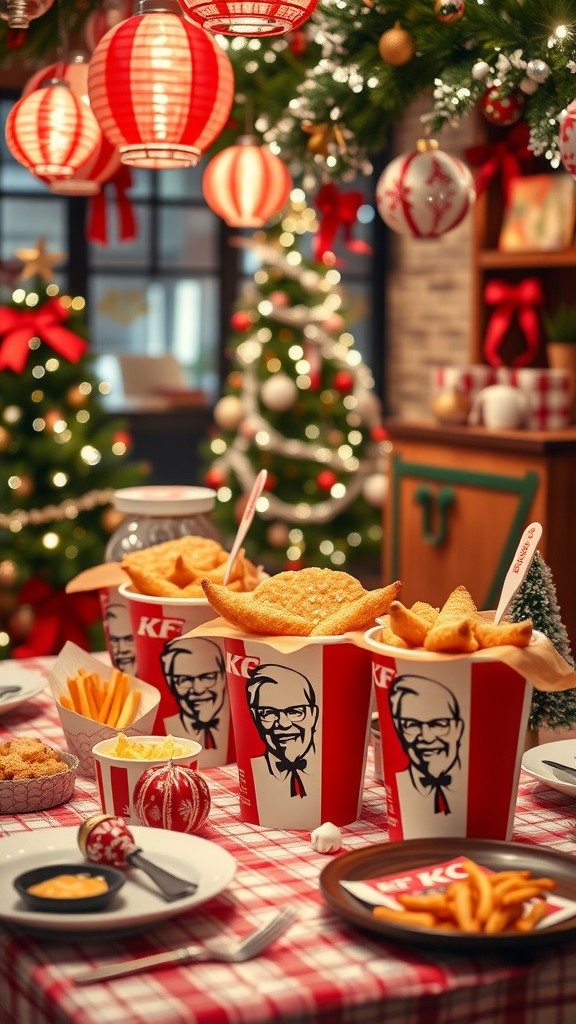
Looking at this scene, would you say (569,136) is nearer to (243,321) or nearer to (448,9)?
(448,9)

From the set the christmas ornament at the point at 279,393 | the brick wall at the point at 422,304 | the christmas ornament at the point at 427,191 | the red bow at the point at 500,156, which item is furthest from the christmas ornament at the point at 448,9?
the brick wall at the point at 422,304

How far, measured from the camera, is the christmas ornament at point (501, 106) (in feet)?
6.07

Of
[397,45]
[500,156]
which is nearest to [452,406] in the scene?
[500,156]

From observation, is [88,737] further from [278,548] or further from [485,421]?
[278,548]

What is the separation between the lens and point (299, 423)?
5.33 meters

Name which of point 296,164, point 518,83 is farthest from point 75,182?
point 518,83

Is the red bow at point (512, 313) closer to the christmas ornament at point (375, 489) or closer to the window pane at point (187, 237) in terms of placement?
the christmas ornament at point (375, 489)

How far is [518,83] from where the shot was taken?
172cm

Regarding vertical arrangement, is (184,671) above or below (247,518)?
below

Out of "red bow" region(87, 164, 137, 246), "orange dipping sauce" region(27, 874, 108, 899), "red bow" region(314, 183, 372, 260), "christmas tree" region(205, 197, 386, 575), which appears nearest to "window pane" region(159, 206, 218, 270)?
"christmas tree" region(205, 197, 386, 575)

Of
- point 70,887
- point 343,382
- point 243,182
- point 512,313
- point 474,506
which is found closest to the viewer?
point 70,887

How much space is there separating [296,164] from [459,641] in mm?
1621

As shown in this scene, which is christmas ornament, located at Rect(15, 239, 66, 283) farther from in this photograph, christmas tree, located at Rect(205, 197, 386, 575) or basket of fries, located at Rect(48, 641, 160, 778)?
basket of fries, located at Rect(48, 641, 160, 778)

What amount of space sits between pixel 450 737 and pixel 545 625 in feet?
1.34
